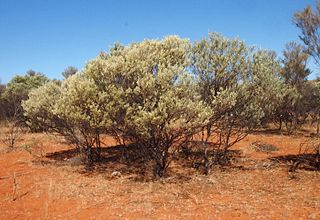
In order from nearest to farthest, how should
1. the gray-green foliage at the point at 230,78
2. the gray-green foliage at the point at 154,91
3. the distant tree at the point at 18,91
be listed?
the gray-green foliage at the point at 154,91
the gray-green foliage at the point at 230,78
the distant tree at the point at 18,91

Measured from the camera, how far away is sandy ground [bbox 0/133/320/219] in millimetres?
7969

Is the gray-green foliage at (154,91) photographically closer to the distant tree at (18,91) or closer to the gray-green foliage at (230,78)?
the gray-green foliage at (230,78)

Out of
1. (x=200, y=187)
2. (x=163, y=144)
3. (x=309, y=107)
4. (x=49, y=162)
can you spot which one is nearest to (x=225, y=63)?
(x=163, y=144)

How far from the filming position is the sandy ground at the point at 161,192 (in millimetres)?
7969

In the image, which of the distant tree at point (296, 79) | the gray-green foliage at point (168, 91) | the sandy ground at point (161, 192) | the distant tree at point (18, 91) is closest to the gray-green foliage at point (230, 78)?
the gray-green foliage at point (168, 91)

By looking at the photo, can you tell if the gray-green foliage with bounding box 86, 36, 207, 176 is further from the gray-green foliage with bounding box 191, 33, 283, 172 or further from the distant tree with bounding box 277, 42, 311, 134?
the distant tree with bounding box 277, 42, 311, 134

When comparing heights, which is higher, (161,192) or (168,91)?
(168,91)

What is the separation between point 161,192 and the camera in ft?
31.3

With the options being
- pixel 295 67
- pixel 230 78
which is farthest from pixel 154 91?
pixel 295 67

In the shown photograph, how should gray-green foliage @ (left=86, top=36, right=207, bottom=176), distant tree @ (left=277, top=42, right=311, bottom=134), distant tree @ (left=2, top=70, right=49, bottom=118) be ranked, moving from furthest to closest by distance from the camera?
distant tree @ (left=2, top=70, right=49, bottom=118) < distant tree @ (left=277, top=42, right=311, bottom=134) < gray-green foliage @ (left=86, top=36, right=207, bottom=176)

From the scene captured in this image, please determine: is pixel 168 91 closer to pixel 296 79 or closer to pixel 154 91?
pixel 154 91

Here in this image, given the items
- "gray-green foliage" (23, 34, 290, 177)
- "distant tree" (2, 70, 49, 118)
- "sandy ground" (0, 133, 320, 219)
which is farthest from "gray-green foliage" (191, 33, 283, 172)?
"distant tree" (2, 70, 49, 118)

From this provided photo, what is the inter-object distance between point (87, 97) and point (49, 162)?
4955mm

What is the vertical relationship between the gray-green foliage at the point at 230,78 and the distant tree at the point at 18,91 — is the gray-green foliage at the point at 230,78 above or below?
below
